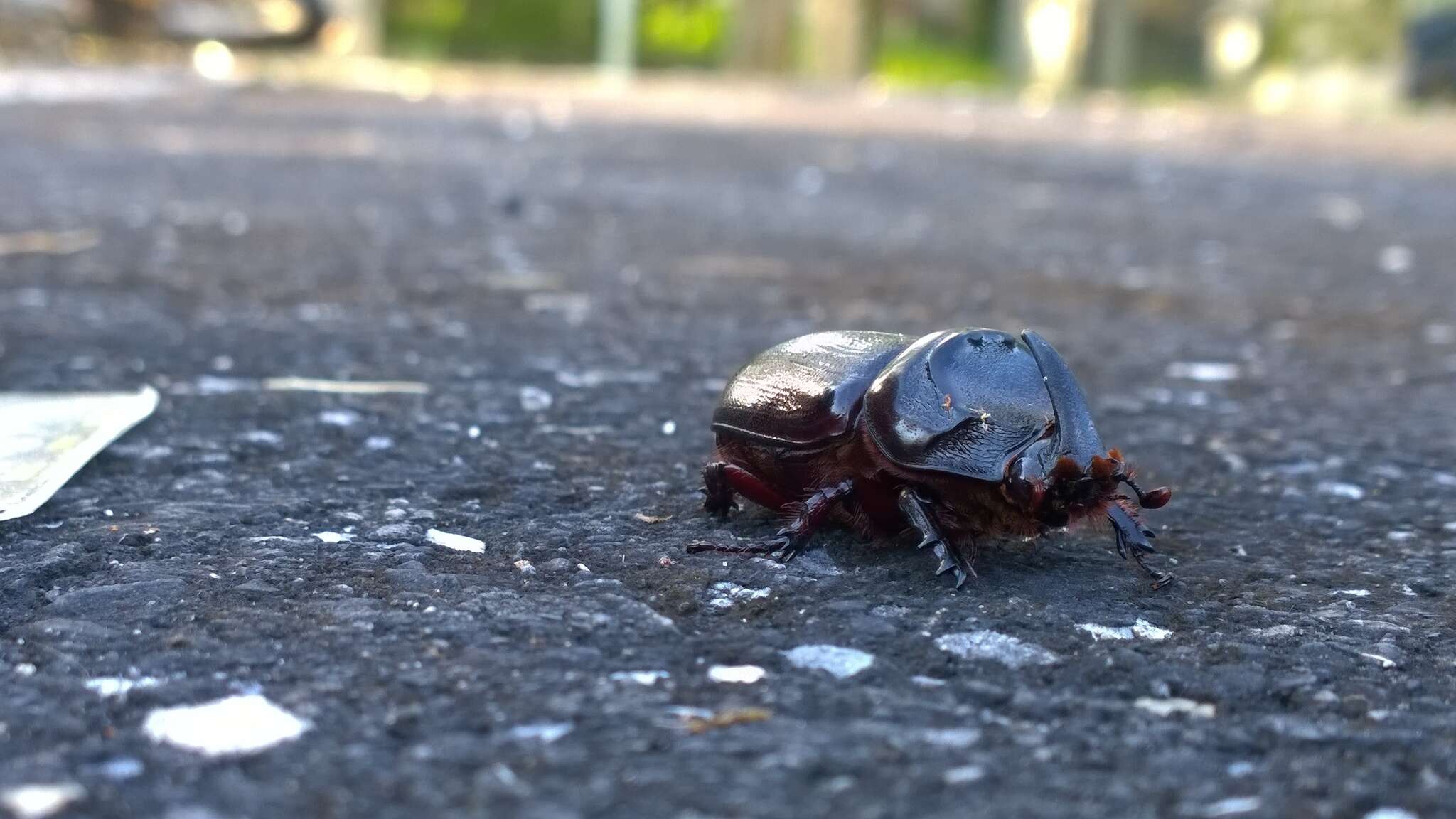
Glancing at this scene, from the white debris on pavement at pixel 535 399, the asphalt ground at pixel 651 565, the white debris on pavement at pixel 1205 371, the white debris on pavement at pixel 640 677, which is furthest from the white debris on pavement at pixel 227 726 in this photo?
the white debris on pavement at pixel 1205 371

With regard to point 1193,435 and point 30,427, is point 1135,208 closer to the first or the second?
point 1193,435

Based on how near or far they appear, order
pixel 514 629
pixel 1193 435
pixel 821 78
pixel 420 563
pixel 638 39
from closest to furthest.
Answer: pixel 514 629
pixel 420 563
pixel 1193 435
pixel 821 78
pixel 638 39

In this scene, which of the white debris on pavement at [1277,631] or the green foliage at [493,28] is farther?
the green foliage at [493,28]

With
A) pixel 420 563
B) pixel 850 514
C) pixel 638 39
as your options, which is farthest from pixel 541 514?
pixel 638 39

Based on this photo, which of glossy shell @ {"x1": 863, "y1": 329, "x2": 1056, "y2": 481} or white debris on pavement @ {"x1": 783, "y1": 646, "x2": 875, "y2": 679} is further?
glossy shell @ {"x1": 863, "y1": 329, "x2": 1056, "y2": 481}

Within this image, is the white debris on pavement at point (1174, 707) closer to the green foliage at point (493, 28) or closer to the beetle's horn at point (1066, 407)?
the beetle's horn at point (1066, 407)

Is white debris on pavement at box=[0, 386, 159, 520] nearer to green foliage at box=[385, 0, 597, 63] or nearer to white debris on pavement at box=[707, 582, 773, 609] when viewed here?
white debris on pavement at box=[707, 582, 773, 609]

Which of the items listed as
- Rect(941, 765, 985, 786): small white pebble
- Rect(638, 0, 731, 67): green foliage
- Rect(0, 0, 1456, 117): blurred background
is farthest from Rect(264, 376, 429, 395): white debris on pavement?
Rect(638, 0, 731, 67): green foliage
